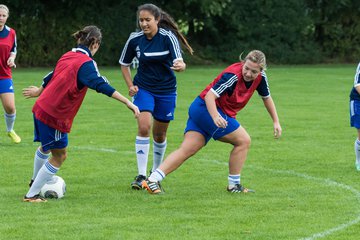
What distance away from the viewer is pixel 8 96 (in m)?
13.1

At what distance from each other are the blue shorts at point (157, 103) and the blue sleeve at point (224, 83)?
992mm

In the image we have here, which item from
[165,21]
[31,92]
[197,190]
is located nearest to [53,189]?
[31,92]

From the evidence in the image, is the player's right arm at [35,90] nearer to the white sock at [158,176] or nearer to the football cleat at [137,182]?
the white sock at [158,176]

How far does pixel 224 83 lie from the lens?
8758mm

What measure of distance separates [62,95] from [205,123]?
1.47 meters

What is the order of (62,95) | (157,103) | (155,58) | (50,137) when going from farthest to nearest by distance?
(157,103), (155,58), (50,137), (62,95)

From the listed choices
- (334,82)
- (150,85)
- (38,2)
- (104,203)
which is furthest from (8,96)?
(38,2)

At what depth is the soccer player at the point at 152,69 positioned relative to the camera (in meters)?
9.35

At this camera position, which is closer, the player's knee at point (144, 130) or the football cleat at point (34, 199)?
the football cleat at point (34, 199)

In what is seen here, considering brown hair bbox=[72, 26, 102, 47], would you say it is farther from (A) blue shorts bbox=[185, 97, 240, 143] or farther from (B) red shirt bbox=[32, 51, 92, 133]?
(A) blue shorts bbox=[185, 97, 240, 143]

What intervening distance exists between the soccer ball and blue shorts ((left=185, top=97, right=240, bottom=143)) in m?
1.36

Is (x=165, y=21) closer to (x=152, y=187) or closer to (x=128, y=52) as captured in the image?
(x=128, y=52)

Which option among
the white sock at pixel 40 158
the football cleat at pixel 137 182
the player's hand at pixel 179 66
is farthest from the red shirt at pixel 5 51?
the player's hand at pixel 179 66

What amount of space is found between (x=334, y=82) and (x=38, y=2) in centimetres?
1282
